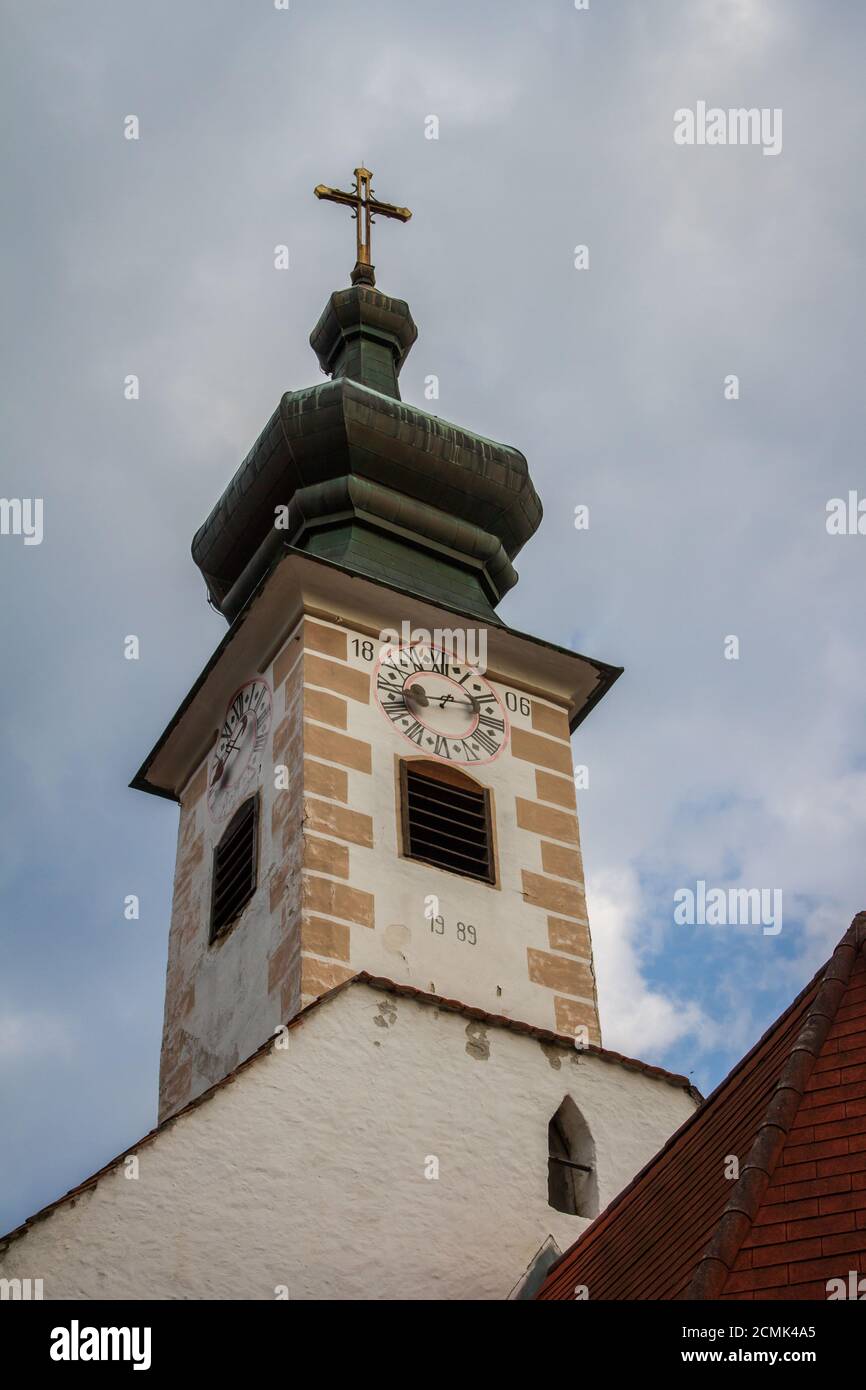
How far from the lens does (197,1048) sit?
15.9m

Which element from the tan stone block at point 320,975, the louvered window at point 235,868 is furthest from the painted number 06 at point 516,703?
the tan stone block at point 320,975

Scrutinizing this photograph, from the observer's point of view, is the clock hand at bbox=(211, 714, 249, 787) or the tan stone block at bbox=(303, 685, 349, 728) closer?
the tan stone block at bbox=(303, 685, 349, 728)

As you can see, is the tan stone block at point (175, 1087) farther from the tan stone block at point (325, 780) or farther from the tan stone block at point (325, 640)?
the tan stone block at point (325, 640)

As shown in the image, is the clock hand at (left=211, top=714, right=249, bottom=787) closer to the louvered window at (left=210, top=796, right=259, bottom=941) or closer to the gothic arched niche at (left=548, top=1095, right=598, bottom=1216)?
the louvered window at (left=210, top=796, right=259, bottom=941)

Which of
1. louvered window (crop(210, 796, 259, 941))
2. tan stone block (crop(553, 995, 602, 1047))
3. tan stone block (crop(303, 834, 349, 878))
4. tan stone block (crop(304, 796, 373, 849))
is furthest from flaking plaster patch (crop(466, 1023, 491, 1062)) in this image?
louvered window (crop(210, 796, 259, 941))

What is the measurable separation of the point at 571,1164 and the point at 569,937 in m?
3.16

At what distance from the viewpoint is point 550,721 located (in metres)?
18.1

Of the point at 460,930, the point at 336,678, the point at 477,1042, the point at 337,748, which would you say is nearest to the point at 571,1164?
the point at 477,1042

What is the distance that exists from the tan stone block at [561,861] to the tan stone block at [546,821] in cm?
10

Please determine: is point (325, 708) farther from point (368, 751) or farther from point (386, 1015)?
point (386, 1015)

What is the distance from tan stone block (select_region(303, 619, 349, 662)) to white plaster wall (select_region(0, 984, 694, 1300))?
14.9ft

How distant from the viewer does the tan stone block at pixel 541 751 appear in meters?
17.5

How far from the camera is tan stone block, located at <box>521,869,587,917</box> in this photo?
53.4 feet

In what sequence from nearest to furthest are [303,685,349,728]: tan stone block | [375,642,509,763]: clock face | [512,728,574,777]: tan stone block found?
1. [303,685,349,728]: tan stone block
2. [375,642,509,763]: clock face
3. [512,728,574,777]: tan stone block
